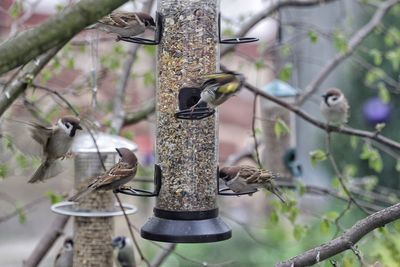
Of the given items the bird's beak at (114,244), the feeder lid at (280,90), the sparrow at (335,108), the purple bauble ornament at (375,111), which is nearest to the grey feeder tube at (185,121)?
the bird's beak at (114,244)

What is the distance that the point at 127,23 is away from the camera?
4.29m

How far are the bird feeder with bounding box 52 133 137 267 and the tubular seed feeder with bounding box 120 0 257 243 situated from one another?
734mm

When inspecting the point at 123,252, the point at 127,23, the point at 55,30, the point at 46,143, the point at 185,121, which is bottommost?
the point at 123,252

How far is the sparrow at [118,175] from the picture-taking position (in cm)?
416

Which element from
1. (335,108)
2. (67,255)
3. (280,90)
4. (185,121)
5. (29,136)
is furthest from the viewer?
(280,90)

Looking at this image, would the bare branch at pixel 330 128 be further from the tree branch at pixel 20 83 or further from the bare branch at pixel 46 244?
the bare branch at pixel 46 244

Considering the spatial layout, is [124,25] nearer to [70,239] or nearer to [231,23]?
[70,239]

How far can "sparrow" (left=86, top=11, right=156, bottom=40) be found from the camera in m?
4.27

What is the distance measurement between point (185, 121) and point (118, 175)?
44 centimetres

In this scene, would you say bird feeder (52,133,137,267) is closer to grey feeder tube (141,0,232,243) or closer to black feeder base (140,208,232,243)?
grey feeder tube (141,0,232,243)

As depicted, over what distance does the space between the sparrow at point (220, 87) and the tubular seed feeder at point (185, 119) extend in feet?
0.50

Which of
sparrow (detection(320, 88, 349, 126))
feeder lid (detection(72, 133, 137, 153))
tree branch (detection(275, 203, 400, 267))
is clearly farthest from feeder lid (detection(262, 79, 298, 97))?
tree branch (detection(275, 203, 400, 267))

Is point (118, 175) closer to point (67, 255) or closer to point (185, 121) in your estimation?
point (185, 121)

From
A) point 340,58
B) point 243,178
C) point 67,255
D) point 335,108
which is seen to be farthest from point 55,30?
point 335,108
